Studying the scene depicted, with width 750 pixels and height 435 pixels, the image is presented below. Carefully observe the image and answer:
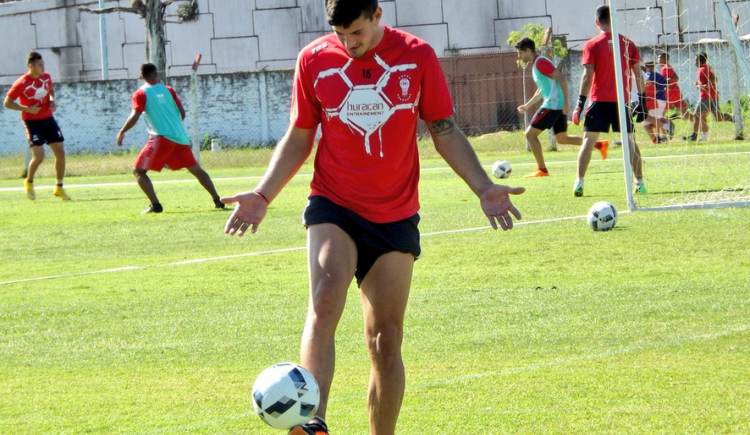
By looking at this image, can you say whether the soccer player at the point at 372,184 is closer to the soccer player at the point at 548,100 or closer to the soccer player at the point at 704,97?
the soccer player at the point at 548,100

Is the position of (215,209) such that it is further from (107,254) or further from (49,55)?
(49,55)

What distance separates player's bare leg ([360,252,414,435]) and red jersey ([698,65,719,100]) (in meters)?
15.2

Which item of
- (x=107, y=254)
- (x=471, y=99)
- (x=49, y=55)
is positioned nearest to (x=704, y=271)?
(x=107, y=254)

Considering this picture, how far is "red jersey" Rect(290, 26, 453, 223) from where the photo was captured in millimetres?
4789

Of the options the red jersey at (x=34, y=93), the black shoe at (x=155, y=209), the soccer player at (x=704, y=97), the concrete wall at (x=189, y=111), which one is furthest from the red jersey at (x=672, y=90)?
the concrete wall at (x=189, y=111)

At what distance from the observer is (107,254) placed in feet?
40.1

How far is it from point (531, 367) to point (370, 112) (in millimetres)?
2083

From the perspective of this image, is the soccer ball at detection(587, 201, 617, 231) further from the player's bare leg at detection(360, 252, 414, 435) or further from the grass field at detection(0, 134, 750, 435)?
the player's bare leg at detection(360, 252, 414, 435)

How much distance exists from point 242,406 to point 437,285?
366 centimetres

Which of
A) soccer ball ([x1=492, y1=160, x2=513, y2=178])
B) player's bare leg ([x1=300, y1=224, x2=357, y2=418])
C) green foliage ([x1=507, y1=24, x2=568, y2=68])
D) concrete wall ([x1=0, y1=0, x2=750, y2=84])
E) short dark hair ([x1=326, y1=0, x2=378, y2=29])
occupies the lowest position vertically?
soccer ball ([x1=492, y1=160, x2=513, y2=178])

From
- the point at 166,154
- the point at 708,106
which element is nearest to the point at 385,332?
the point at 166,154

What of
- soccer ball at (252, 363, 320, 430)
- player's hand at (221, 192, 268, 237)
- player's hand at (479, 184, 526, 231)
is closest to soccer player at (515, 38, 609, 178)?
player's hand at (479, 184, 526, 231)

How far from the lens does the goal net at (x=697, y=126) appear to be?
15048 millimetres

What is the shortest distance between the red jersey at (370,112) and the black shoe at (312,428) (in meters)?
0.93
